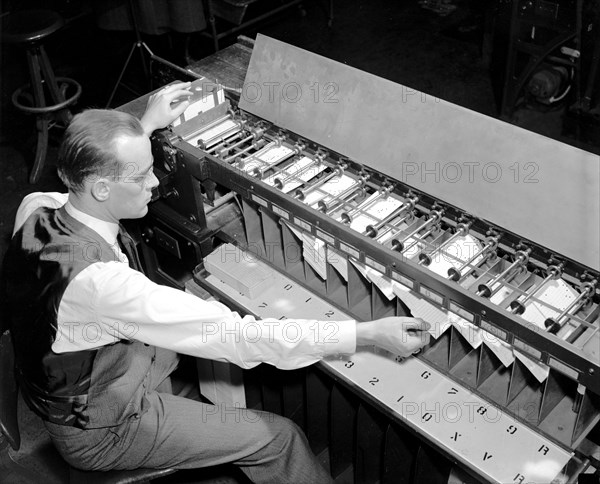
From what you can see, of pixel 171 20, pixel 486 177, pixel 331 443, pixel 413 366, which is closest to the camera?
pixel 486 177

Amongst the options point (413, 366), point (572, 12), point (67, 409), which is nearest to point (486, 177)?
point (413, 366)

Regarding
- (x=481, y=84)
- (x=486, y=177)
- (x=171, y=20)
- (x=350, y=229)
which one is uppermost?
(x=486, y=177)

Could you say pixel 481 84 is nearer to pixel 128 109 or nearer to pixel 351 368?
pixel 128 109

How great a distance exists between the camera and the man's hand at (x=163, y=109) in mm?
2770

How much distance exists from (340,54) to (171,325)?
442cm

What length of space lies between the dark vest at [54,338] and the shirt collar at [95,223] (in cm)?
2

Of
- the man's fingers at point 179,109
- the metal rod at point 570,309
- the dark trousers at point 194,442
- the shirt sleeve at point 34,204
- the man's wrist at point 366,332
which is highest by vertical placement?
the man's fingers at point 179,109

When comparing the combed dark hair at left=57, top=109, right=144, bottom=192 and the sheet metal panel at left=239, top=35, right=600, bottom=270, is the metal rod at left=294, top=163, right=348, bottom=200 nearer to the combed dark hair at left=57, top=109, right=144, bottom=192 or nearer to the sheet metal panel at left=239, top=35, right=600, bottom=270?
the sheet metal panel at left=239, top=35, right=600, bottom=270

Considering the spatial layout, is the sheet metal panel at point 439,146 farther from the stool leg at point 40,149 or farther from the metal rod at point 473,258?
the stool leg at point 40,149

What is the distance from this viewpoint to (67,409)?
2260 millimetres

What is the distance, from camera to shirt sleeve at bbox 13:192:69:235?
2424 mm

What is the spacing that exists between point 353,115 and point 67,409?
135 cm

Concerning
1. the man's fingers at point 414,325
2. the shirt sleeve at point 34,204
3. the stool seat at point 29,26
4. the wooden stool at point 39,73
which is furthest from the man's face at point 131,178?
the stool seat at point 29,26

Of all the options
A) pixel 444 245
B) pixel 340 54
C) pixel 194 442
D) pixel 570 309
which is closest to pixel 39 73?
pixel 340 54
